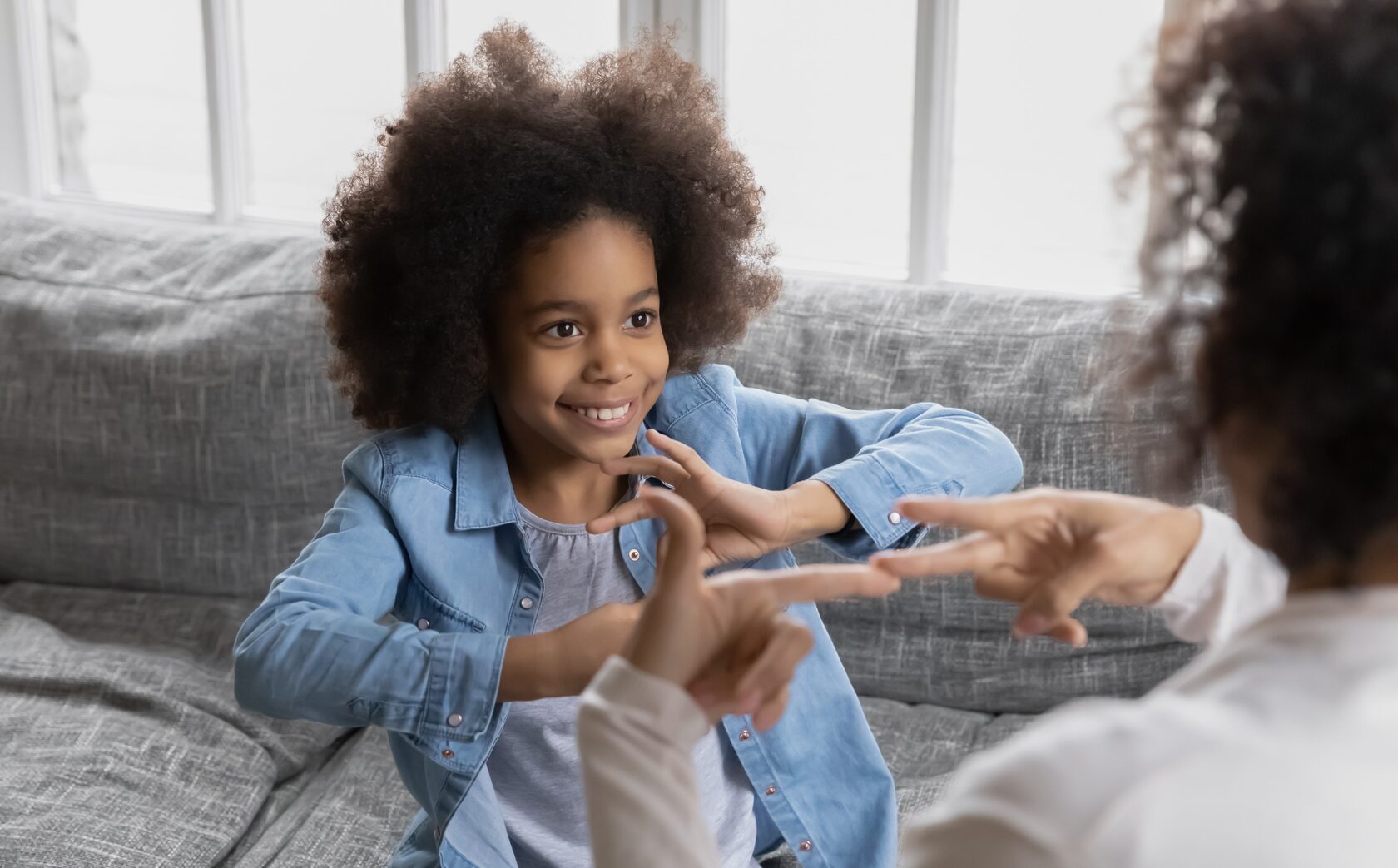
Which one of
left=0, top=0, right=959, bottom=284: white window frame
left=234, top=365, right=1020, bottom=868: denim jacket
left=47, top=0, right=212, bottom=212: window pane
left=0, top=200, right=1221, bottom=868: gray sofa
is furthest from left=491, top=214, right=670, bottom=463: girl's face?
left=47, top=0, right=212, bottom=212: window pane

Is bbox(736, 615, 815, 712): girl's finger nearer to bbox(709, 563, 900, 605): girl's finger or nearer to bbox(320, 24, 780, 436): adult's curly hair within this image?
bbox(709, 563, 900, 605): girl's finger

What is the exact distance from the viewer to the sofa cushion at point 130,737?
5.24ft

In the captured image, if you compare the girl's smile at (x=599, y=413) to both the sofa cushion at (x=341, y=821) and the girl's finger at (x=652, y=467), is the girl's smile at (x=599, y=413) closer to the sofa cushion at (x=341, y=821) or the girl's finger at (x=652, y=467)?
the girl's finger at (x=652, y=467)

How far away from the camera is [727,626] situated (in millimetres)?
801

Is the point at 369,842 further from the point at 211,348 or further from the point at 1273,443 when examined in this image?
the point at 1273,443

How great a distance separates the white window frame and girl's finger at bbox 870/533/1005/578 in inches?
55.0

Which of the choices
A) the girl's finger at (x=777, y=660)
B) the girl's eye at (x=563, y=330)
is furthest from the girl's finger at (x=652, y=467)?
the girl's finger at (x=777, y=660)

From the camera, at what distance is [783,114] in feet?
7.63

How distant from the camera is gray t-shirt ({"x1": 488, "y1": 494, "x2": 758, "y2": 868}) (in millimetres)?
1339

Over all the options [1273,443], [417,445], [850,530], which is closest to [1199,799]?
[1273,443]

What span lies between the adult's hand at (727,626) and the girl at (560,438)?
39 centimetres

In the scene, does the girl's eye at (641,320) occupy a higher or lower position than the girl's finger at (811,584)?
higher

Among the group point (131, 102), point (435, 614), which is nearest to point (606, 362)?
point (435, 614)

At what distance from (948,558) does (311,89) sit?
211 centimetres
